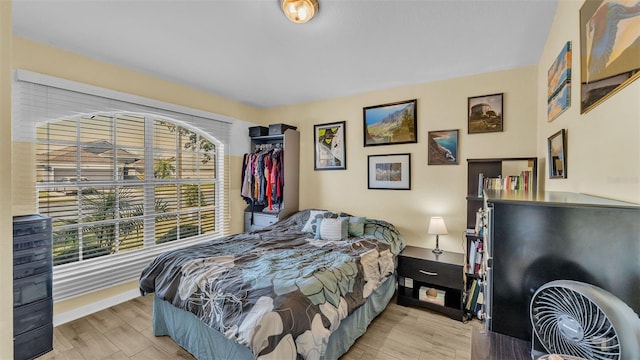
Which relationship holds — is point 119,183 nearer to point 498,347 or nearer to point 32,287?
point 32,287

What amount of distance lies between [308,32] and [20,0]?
1918 millimetres

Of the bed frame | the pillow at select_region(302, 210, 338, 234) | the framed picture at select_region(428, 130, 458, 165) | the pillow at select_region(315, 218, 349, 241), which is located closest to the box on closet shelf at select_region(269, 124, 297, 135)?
the pillow at select_region(302, 210, 338, 234)

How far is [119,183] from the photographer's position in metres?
2.81

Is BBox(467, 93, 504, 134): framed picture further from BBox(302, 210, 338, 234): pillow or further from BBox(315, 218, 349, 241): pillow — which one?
BBox(302, 210, 338, 234): pillow

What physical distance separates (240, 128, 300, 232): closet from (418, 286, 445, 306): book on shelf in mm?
2039

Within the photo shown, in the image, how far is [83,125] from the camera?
2.57 m

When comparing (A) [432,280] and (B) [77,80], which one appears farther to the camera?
(A) [432,280]

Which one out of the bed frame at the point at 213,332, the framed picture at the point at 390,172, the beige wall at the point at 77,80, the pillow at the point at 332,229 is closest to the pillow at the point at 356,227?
the pillow at the point at 332,229

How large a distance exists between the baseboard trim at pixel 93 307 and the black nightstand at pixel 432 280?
9.63 ft

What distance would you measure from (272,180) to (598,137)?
3.31m

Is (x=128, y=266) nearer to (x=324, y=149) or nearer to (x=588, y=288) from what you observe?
(x=324, y=149)

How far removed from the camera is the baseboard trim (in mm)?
2374

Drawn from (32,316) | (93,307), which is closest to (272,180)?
(93,307)

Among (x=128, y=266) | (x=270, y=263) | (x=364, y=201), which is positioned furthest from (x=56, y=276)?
(x=364, y=201)
